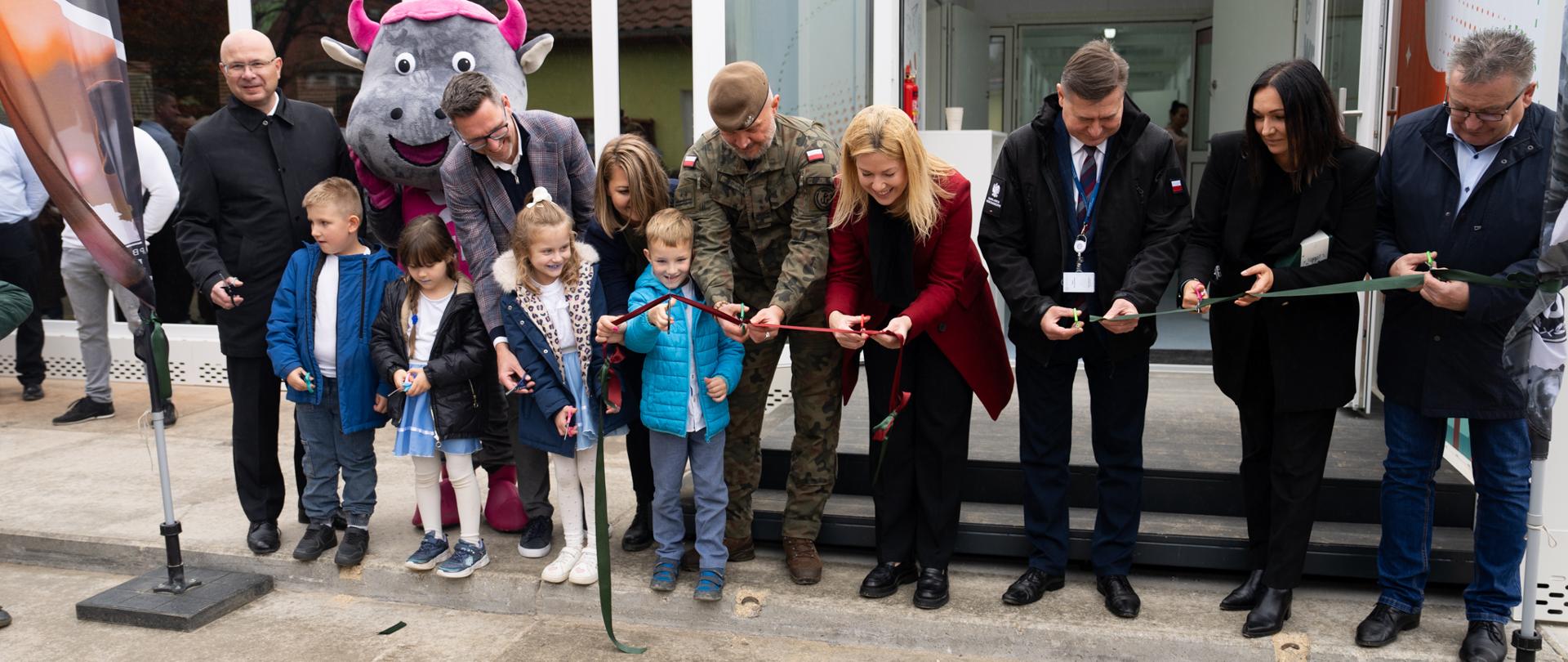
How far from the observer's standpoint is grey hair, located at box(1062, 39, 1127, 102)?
3.46 meters

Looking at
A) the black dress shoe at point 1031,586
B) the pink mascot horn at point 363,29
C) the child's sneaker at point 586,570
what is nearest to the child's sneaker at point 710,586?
the child's sneaker at point 586,570

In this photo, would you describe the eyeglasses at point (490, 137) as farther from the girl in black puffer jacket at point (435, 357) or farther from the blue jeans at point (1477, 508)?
the blue jeans at point (1477, 508)

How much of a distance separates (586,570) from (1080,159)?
221 cm

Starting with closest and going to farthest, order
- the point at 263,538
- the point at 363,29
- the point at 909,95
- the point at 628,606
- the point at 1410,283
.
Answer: the point at 1410,283
the point at 628,606
the point at 263,538
the point at 363,29
the point at 909,95

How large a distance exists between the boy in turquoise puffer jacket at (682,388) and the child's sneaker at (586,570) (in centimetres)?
23

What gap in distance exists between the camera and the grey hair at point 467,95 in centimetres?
398

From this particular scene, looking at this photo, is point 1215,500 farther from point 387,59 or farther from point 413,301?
point 387,59

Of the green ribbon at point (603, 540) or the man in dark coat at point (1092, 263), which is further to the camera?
the green ribbon at point (603, 540)

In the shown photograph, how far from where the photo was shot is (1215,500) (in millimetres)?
4285

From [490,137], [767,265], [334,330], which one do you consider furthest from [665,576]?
[490,137]

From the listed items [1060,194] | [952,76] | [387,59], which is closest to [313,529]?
[387,59]

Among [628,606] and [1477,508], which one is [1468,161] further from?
[628,606]

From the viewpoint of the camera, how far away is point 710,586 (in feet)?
13.1

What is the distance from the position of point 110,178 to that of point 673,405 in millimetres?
2091
